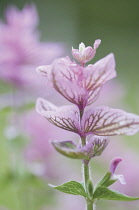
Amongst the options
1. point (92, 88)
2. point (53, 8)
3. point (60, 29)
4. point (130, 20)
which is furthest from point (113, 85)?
point (130, 20)

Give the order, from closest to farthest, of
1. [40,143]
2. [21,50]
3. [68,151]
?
[68,151]
[21,50]
[40,143]

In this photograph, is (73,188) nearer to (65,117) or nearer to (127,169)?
(65,117)

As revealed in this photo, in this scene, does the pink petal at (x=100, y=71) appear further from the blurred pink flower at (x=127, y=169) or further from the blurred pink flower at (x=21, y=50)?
the blurred pink flower at (x=127, y=169)

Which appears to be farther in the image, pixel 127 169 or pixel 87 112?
pixel 127 169

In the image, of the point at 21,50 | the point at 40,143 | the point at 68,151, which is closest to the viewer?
the point at 68,151

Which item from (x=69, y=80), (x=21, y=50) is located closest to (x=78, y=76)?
(x=69, y=80)

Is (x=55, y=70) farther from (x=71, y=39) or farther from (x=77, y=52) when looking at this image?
(x=71, y=39)

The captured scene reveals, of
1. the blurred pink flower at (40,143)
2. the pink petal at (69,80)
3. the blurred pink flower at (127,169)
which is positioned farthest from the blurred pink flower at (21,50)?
the pink petal at (69,80)
